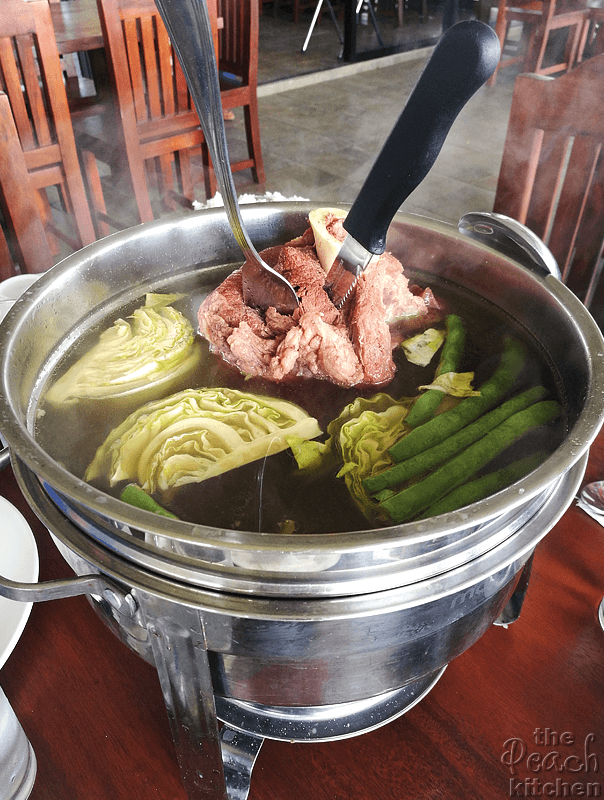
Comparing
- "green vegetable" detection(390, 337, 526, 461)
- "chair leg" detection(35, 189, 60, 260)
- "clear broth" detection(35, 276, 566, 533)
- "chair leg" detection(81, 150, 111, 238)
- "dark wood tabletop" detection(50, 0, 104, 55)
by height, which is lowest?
"chair leg" detection(35, 189, 60, 260)

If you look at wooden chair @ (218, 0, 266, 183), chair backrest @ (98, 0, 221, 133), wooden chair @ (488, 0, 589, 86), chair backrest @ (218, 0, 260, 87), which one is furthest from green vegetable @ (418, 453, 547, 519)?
wooden chair @ (488, 0, 589, 86)

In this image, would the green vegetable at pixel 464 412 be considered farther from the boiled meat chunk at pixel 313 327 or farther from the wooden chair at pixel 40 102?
the wooden chair at pixel 40 102

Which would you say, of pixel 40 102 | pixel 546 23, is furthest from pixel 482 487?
pixel 546 23

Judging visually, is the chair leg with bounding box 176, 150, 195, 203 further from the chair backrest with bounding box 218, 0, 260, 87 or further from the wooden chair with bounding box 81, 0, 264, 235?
the chair backrest with bounding box 218, 0, 260, 87

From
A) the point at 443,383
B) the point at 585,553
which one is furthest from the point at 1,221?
the point at 585,553

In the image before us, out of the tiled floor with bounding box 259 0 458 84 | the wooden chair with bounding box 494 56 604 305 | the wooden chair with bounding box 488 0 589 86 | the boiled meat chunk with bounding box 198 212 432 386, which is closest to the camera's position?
the boiled meat chunk with bounding box 198 212 432 386

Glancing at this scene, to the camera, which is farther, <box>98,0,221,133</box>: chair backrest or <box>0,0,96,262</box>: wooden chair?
<box>98,0,221,133</box>: chair backrest

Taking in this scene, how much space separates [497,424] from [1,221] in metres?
4.13

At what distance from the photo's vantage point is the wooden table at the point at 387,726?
1.22 m

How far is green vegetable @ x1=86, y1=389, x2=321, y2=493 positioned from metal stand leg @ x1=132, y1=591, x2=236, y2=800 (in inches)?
11.3

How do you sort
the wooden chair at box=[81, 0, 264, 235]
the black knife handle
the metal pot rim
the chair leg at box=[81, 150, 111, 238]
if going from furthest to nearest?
the chair leg at box=[81, 150, 111, 238] < the wooden chair at box=[81, 0, 264, 235] < the black knife handle < the metal pot rim

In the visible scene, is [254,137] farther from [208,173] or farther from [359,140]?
[359,140]

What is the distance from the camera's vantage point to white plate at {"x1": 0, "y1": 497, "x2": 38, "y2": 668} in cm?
127

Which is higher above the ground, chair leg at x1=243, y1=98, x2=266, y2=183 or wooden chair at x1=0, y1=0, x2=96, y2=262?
wooden chair at x1=0, y1=0, x2=96, y2=262
